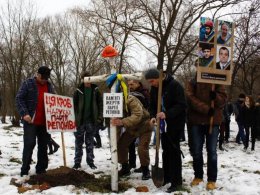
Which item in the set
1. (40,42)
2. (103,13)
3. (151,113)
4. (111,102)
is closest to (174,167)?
(151,113)

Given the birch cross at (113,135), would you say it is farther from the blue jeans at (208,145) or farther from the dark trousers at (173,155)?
the blue jeans at (208,145)

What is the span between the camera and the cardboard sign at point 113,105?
5.75 m

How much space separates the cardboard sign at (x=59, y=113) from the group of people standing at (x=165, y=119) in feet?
0.51

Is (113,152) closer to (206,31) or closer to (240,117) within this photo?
(206,31)

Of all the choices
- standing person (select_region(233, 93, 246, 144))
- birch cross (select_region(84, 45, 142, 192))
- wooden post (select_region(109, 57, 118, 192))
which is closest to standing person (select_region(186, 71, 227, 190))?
birch cross (select_region(84, 45, 142, 192))

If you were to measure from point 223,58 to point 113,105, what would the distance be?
1.98 metres

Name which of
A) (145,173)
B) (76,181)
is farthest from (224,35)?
(76,181)

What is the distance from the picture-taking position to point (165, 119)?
5.83 meters

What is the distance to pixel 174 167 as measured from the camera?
19.2 ft

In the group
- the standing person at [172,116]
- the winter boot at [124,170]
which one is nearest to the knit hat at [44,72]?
the standing person at [172,116]

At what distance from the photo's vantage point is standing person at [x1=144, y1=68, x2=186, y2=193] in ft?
18.6

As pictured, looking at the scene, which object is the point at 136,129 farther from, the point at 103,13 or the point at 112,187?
the point at 103,13

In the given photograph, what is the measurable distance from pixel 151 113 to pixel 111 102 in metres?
0.87

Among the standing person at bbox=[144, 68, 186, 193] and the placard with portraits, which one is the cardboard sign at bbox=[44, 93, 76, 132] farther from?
the placard with portraits
